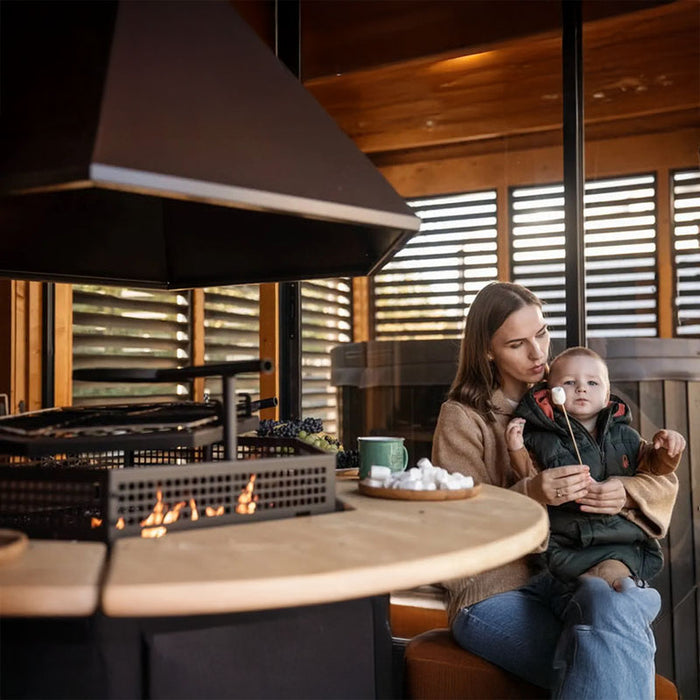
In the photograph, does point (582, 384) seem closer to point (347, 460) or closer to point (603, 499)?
point (603, 499)

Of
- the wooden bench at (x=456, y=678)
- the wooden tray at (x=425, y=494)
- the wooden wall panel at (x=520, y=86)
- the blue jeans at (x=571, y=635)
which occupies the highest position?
the wooden wall panel at (x=520, y=86)

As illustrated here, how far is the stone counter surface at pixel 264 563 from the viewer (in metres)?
0.84

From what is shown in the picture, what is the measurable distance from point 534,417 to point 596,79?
5.41 feet

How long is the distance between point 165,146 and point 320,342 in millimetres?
1905

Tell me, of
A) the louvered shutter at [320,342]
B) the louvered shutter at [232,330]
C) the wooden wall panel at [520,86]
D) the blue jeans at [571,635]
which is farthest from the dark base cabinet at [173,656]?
the louvered shutter at [232,330]

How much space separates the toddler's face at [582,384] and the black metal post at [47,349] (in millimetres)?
1811

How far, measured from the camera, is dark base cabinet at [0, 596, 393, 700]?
39.9 inches

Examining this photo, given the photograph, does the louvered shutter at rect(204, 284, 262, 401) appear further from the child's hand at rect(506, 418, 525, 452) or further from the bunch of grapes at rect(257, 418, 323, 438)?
the child's hand at rect(506, 418, 525, 452)

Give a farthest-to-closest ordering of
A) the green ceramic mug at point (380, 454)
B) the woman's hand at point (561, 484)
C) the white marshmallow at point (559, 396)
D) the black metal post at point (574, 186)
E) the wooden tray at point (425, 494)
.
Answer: the black metal post at point (574, 186) → the white marshmallow at point (559, 396) → the woman's hand at point (561, 484) → the green ceramic mug at point (380, 454) → the wooden tray at point (425, 494)

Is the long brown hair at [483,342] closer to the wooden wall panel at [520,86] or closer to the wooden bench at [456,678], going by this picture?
the wooden bench at [456,678]

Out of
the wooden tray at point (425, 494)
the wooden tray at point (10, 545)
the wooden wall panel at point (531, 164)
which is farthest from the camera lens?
the wooden wall panel at point (531, 164)

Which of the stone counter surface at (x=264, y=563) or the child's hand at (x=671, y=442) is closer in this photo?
the stone counter surface at (x=264, y=563)

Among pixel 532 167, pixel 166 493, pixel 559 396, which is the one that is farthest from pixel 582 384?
pixel 532 167

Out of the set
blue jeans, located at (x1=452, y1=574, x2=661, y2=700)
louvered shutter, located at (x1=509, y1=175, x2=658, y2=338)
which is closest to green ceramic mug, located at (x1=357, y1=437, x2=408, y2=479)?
blue jeans, located at (x1=452, y1=574, x2=661, y2=700)
